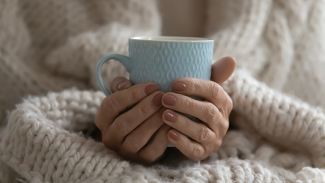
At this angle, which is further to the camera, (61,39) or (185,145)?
(61,39)

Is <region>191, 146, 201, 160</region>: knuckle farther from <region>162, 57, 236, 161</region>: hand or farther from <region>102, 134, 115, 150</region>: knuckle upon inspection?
<region>102, 134, 115, 150</region>: knuckle

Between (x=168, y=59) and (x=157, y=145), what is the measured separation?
0.16m

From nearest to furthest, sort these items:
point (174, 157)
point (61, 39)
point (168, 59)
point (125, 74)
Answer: point (168, 59), point (174, 157), point (125, 74), point (61, 39)

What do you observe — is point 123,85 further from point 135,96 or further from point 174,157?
point 174,157

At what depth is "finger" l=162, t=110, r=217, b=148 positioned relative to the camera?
44 centimetres

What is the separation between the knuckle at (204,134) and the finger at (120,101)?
0.12m

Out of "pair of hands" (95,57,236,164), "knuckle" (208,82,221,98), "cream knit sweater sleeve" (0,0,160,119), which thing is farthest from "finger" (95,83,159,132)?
"cream knit sweater sleeve" (0,0,160,119)

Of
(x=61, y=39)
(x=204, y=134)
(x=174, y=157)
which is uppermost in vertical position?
(x=61, y=39)

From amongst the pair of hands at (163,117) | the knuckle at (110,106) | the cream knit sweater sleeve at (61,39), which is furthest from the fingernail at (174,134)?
the cream knit sweater sleeve at (61,39)

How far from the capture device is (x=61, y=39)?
32.3 inches

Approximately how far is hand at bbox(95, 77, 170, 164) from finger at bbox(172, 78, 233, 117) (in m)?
0.04

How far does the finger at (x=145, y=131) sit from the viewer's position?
464mm

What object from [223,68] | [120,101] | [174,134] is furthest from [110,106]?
[223,68]

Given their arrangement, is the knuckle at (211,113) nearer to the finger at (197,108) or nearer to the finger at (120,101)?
the finger at (197,108)
